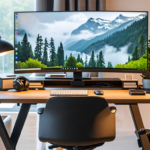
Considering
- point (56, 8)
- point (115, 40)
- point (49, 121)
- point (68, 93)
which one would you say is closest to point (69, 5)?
point (56, 8)

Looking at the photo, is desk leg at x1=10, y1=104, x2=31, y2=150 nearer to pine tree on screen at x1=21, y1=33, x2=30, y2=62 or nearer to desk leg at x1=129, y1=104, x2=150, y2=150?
pine tree on screen at x1=21, y1=33, x2=30, y2=62

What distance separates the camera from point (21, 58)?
166 cm

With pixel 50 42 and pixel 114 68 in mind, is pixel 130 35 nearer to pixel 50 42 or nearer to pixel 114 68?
pixel 114 68

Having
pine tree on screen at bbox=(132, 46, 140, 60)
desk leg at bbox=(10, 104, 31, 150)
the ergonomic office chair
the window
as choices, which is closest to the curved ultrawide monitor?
pine tree on screen at bbox=(132, 46, 140, 60)

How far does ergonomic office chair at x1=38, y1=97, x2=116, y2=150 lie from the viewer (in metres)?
1.07

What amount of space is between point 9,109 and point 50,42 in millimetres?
1497

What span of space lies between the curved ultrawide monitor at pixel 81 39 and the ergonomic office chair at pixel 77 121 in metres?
0.63

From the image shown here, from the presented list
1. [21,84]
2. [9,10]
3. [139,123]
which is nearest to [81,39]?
[21,84]

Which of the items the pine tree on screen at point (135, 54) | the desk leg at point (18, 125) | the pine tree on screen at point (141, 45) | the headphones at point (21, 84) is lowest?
the desk leg at point (18, 125)

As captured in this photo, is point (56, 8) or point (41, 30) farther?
point (56, 8)

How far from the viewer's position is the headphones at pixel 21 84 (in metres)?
1.53

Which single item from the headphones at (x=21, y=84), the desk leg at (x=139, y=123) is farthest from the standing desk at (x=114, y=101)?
Answer: the headphones at (x=21, y=84)

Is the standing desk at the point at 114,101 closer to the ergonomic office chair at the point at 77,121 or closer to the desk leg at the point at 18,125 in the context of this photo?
the desk leg at the point at 18,125

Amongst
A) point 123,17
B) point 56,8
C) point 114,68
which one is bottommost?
point 114,68
